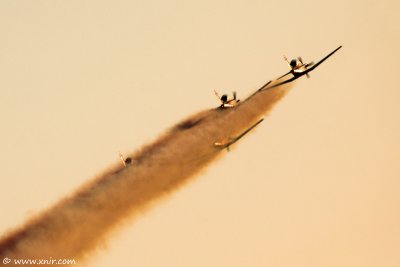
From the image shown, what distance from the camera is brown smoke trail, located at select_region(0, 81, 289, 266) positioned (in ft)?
284

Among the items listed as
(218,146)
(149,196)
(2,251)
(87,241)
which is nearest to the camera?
(2,251)

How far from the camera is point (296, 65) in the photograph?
105m

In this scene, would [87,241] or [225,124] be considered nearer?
[87,241]

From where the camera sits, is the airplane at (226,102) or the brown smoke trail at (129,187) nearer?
the brown smoke trail at (129,187)

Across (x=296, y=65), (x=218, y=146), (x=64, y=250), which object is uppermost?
(x=296, y=65)

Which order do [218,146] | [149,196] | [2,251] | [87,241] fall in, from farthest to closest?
[218,146] → [149,196] → [87,241] → [2,251]

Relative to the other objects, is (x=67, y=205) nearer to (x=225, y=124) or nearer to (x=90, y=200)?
(x=90, y=200)

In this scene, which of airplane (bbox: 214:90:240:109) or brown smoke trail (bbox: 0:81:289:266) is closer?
A: brown smoke trail (bbox: 0:81:289:266)

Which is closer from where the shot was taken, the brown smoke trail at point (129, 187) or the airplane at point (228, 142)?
the brown smoke trail at point (129, 187)

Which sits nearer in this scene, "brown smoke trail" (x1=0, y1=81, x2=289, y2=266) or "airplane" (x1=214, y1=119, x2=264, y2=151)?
"brown smoke trail" (x1=0, y1=81, x2=289, y2=266)

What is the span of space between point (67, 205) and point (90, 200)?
302 centimetres

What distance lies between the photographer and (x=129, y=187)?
94.8 meters

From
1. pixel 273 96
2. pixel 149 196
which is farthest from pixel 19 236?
pixel 273 96

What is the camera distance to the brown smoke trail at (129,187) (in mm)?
86438
